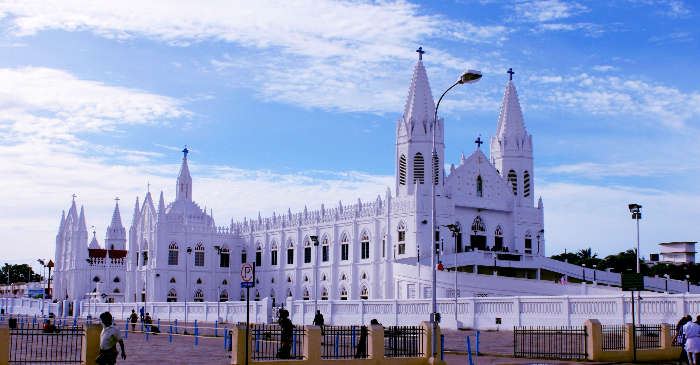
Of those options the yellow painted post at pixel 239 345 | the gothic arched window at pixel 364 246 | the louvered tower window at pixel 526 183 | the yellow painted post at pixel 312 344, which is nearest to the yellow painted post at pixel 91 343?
the yellow painted post at pixel 239 345

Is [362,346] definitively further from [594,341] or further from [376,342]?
[594,341]

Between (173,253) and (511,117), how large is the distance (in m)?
37.0

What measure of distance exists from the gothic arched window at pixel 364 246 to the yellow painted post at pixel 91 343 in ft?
166

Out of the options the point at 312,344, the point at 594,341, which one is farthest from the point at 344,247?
the point at 312,344

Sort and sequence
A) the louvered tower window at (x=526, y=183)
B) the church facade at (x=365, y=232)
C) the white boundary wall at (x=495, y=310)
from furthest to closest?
the louvered tower window at (x=526, y=183)
the church facade at (x=365, y=232)
the white boundary wall at (x=495, y=310)

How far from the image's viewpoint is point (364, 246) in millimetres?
73250

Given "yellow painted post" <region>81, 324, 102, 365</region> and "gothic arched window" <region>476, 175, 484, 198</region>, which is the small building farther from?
"yellow painted post" <region>81, 324, 102, 365</region>

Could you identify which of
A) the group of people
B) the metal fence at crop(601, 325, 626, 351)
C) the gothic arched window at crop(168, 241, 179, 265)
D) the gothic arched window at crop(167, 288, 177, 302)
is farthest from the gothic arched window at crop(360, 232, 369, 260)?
the group of people

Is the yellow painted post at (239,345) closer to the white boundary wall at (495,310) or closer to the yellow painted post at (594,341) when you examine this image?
the yellow painted post at (594,341)

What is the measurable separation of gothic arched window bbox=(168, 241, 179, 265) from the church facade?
4.1 inches

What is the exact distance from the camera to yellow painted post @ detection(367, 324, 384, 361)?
2419cm

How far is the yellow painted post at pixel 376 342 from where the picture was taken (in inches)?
952

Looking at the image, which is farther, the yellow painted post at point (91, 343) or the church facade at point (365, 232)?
the church facade at point (365, 232)

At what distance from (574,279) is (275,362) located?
47.7 m
